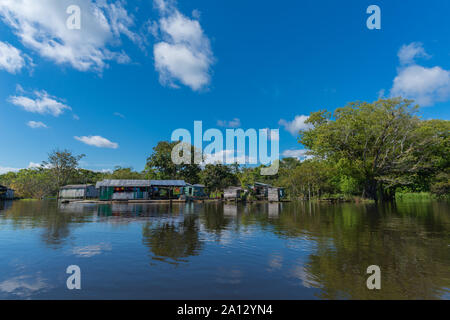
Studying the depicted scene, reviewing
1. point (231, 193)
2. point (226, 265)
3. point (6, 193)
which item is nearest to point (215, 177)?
point (231, 193)

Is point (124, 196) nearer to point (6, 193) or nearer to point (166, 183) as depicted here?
point (166, 183)

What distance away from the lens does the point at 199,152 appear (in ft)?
194

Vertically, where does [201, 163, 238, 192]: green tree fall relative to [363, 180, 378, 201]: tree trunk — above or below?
above

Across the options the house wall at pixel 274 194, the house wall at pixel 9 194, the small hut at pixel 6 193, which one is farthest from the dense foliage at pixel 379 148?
the house wall at pixel 9 194

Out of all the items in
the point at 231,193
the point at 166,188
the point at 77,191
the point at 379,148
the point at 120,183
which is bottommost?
the point at 231,193

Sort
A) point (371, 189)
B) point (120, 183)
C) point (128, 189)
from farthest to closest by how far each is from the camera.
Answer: point (128, 189)
point (120, 183)
point (371, 189)

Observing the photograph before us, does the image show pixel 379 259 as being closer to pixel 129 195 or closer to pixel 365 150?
pixel 365 150

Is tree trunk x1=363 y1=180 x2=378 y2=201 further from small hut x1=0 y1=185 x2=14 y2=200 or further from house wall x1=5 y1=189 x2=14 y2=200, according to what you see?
house wall x1=5 y1=189 x2=14 y2=200

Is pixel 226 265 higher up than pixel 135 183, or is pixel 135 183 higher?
pixel 135 183

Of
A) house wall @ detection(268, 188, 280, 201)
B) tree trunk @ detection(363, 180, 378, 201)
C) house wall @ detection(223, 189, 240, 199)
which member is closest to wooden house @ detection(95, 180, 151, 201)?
house wall @ detection(223, 189, 240, 199)

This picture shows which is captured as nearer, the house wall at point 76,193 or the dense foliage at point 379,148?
the dense foliage at point 379,148

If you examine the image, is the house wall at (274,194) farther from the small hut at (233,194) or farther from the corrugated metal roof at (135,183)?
the corrugated metal roof at (135,183)

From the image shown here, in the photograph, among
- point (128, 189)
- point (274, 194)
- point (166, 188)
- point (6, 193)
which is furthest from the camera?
point (6, 193)
